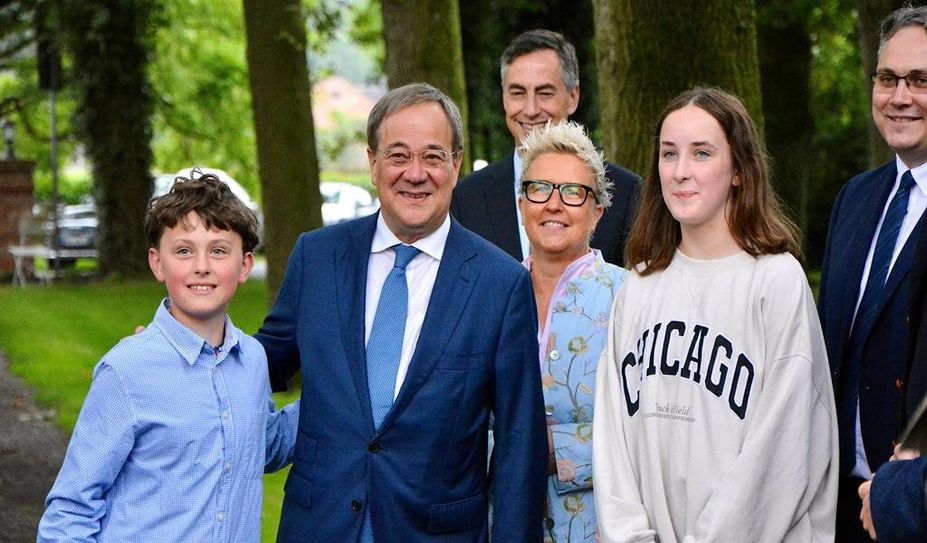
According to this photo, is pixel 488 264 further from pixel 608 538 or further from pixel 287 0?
pixel 287 0

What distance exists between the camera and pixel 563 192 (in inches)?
168

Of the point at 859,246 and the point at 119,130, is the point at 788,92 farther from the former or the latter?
the point at 859,246

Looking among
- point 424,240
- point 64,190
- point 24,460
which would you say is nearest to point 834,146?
point 24,460

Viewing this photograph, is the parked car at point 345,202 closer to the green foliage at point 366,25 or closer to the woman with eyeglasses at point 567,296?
the green foliage at point 366,25

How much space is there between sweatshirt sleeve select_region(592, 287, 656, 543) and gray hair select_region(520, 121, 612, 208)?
1.60 ft

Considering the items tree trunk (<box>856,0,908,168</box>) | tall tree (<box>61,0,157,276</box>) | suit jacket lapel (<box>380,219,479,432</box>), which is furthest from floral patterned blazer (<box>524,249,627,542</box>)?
tall tree (<box>61,0,157,276</box>)

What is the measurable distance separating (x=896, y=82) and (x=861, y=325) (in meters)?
0.78

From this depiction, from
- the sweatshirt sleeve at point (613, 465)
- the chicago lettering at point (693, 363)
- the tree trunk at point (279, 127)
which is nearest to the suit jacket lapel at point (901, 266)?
the chicago lettering at point (693, 363)

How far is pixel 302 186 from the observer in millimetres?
12703

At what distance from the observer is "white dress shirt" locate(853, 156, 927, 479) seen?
4027 millimetres

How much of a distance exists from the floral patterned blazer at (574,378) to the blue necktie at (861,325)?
0.75 metres

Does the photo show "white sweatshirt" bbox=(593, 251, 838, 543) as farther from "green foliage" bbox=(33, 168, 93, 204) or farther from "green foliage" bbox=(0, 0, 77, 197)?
"green foliage" bbox=(33, 168, 93, 204)

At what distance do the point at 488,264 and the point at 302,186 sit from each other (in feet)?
29.3

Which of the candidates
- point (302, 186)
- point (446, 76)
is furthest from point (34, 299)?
point (446, 76)
